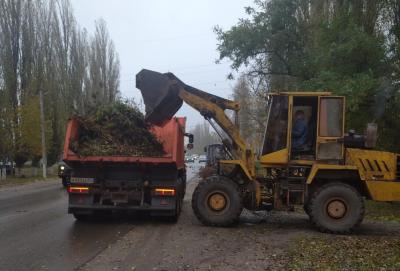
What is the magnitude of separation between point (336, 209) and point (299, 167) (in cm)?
127

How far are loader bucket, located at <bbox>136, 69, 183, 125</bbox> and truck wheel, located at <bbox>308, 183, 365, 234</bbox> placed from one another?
4.10 m

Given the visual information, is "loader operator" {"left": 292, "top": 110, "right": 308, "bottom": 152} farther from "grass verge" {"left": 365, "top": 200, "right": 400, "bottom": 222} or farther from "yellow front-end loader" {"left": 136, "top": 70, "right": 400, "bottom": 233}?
"grass verge" {"left": 365, "top": 200, "right": 400, "bottom": 222}

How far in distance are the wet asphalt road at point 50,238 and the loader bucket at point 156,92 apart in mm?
2799

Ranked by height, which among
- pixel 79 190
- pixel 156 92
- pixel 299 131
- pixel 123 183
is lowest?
pixel 79 190

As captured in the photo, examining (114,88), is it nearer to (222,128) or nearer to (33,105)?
(33,105)

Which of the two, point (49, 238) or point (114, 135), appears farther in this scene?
point (114, 135)

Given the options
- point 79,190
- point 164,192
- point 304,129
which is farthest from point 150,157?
point 304,129

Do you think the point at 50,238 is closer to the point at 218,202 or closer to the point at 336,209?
the point at 218,202

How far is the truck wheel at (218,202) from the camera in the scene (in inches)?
505

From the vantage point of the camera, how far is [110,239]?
11.0 meters

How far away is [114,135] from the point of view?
45.5 ft

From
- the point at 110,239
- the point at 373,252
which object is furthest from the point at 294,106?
the point at 110,239

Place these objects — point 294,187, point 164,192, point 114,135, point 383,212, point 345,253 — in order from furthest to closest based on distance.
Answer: point 383,212
point 114,135
point 164,192
point 294,187
point 345,253

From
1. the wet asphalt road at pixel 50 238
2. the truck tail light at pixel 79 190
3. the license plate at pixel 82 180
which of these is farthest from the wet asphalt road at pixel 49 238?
the license plate at pixel 82 180
